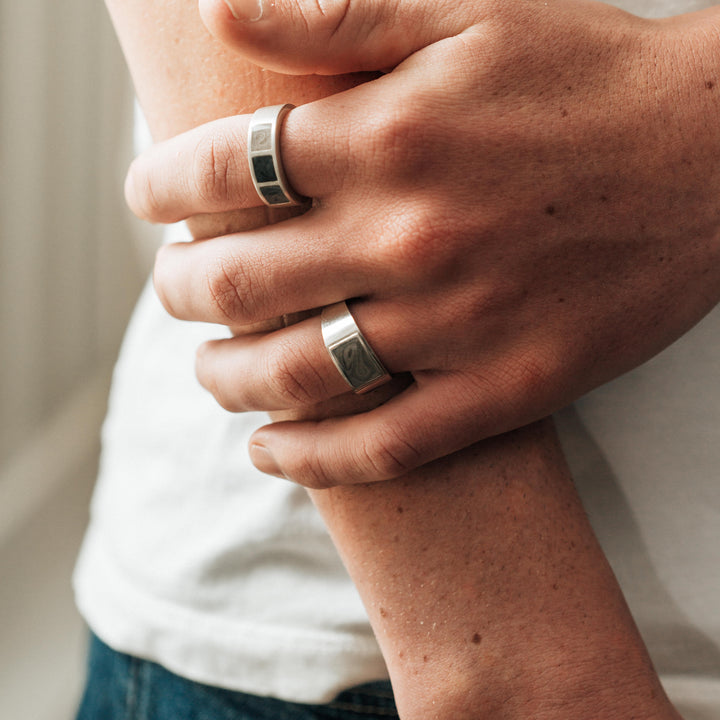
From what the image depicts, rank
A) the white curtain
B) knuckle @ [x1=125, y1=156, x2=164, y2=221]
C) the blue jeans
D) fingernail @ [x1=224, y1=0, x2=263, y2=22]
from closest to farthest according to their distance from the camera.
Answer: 1. fingernail @ [x1=224, y1=0, x2=263, y2=22]
2. knuckle @ [x1=125, y1=156, x2=164, y2=221]
3. the blue jeans
4. the white curtain

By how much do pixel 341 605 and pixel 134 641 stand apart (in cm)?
22

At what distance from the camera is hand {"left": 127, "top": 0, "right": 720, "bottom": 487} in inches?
16.4

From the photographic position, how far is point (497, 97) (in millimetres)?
421

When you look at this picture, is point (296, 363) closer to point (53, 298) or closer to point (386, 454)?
point (386, 454)

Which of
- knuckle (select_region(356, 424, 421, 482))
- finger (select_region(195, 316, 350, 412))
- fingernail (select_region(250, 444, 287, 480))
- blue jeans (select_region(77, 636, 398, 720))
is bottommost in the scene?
blue jeans (select_region(77, 636, 398, 720))

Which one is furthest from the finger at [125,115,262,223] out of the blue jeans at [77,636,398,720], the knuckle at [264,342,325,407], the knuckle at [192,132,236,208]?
the blue jeans at [77,636,398,720]

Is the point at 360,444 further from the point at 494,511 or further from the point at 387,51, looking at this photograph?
the point at 387,51

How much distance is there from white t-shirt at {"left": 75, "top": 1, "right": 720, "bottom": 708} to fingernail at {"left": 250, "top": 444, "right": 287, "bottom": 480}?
0.08 metres

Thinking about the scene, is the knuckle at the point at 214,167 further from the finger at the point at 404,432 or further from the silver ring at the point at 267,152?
the finger at the point at 404,432

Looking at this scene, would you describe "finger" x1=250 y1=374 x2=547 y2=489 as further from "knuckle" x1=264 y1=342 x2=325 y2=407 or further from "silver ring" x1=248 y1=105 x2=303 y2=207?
"silver ring" x1=248 y1=105 x2=303 y2=207

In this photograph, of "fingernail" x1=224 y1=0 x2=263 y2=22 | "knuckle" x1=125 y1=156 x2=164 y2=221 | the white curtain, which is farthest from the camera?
the white curtain

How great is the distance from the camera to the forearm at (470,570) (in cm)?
47

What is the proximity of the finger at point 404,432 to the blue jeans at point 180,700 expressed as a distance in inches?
11.3

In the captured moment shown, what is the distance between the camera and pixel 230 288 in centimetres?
46
